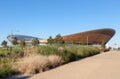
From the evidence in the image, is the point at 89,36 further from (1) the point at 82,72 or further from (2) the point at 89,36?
(1) the point at 82,72

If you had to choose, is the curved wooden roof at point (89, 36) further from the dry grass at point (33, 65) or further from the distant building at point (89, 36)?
the dry grass at point (33, 65)

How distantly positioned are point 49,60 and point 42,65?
5.58ft

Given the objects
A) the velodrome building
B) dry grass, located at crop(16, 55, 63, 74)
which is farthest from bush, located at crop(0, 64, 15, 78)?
the velodrome building

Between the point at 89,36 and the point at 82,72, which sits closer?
the point at 82,72

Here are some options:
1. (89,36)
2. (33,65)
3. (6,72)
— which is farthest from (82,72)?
(89,36)

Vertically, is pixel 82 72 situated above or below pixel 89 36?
below

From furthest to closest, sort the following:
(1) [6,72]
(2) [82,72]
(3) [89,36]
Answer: (3) [89,36], (2) [82,72], (1) [6,72]

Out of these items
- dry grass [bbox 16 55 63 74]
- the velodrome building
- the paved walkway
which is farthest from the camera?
the velodrome building

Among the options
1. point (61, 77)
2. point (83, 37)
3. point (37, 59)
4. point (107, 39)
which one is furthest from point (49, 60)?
point (107, 39)

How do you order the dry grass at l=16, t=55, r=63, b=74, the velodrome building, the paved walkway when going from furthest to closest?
the velodrome building → the dry grass at l=16, t=55, r=63, b=74 → the paved walkway

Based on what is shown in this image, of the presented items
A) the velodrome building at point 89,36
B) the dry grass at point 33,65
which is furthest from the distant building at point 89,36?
the dry grass at point 33,65

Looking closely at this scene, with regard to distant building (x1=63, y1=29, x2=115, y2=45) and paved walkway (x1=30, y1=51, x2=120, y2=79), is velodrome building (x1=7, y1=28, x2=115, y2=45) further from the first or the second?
paved walkway (x1=30, y1=51, x2=120, y2=79)

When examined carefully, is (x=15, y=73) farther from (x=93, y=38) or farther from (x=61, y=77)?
(x=93, y=38)

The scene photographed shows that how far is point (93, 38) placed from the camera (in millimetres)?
130000
